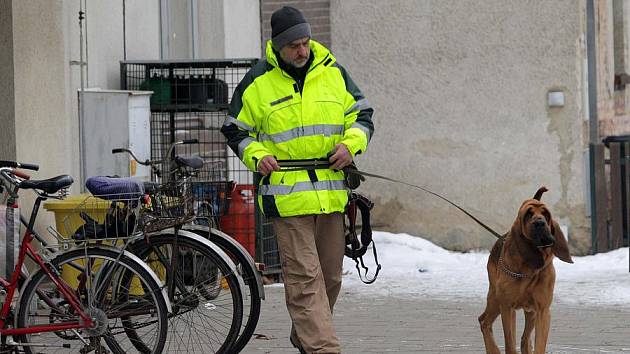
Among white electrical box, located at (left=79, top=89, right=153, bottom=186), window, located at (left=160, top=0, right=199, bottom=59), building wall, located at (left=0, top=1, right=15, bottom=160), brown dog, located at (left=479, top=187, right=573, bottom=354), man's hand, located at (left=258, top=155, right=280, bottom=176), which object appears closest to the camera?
man's hand, located at (left=258, top=155, right=280, bottom=176)

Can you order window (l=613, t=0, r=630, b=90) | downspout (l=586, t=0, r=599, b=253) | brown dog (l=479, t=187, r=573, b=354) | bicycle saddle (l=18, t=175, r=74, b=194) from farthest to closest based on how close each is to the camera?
window (l=613, t=0, r=630, b=90) → downspout (l=586, t=0, r=599, b=253) → brown dog (l=479, t=187, r=573, b=354) → bicycle saddle (l=18, t=175, r=74, b=194)

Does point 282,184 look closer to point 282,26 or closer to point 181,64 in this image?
point 282,26

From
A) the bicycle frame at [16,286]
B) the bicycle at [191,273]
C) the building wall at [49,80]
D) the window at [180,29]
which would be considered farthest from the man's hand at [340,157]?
the window at [180,29]

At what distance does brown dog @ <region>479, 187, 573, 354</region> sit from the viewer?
6895 mm

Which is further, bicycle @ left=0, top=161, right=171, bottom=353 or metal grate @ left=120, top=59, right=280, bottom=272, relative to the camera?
metal grate @ left=120, top=59, right=280, bottom=272

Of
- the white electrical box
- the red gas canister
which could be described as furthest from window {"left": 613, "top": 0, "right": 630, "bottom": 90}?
the white electrical box

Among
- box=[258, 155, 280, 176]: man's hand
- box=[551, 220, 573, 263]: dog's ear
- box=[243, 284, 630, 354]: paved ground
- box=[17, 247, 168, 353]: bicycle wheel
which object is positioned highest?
box=[258, 155, 280, 176]: man's hand

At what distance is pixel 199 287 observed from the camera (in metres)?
7.16

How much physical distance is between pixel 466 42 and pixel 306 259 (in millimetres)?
9105

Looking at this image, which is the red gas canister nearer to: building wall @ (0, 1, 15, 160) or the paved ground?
the paved ground

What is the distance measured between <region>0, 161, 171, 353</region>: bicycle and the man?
68 cm

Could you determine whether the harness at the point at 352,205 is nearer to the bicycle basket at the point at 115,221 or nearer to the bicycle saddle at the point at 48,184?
the bicycle basket at the point at 115,221

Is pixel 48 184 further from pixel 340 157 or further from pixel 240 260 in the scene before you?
pixel 340 157

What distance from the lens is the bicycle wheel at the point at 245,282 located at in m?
7.07
